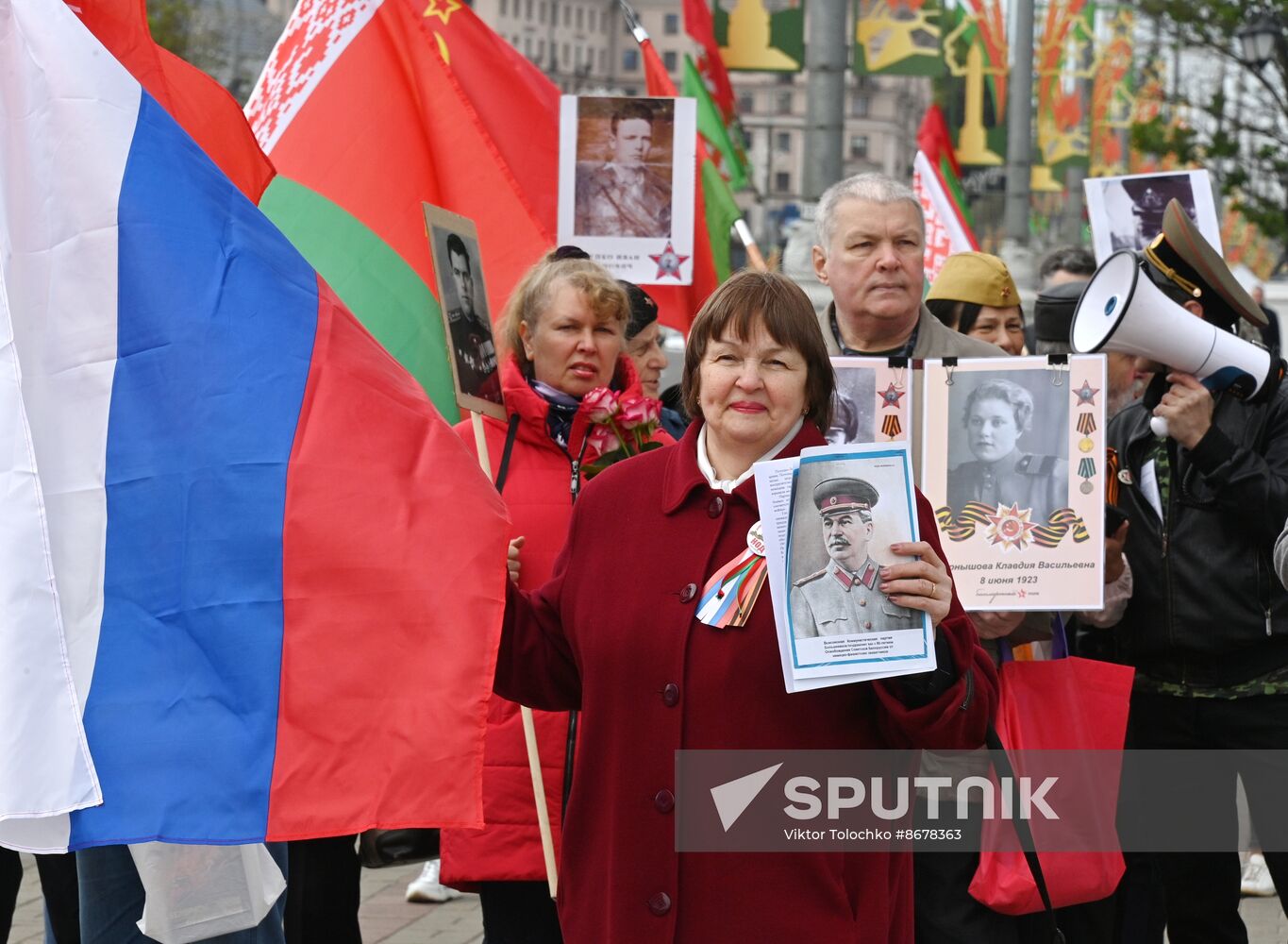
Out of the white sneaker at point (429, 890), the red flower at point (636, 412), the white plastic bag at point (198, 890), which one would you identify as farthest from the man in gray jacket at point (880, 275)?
the white sneaker at point (429, 890)

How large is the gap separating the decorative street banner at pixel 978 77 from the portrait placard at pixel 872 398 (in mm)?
13791

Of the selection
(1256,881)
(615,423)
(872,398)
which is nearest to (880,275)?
(872,398)

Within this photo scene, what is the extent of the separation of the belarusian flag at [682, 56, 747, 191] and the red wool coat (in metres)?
5.70

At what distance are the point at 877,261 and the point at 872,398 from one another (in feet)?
1.56

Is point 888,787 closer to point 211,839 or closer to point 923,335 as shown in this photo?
point 211,839

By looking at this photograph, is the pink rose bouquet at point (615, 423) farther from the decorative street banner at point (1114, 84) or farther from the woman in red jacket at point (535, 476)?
the decorative street banner at point (1114, 84)

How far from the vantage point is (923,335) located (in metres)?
4.77

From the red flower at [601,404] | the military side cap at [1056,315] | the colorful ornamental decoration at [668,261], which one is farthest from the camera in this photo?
A: the colorful ornamental decoration at [668,261]

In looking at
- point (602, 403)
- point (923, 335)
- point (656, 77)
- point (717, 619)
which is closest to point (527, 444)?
point (602, 403)

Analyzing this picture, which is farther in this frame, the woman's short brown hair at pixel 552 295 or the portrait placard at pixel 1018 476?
the woman's short brown hair at pixel 552 295

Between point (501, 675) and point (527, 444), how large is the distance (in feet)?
3.47

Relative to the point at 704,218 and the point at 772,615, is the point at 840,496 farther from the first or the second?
the point at 704,218

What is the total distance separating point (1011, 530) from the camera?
4242mm

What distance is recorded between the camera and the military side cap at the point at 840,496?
3.08 m
